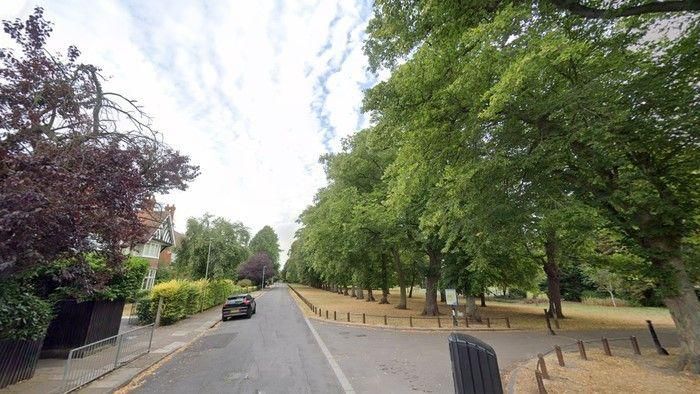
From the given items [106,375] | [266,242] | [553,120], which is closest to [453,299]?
[553,120]

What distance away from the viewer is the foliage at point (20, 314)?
22.7ft

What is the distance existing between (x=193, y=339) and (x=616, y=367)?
14.9 meters

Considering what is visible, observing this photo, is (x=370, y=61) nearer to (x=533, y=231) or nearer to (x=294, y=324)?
(x=533, y=231)

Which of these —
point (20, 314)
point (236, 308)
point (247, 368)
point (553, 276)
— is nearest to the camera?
point (20, 314)

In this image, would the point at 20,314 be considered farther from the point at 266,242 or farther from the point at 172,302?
the point at 266,242

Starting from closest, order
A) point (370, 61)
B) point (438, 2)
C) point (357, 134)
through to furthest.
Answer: point (438, 2)
point (370, 61)
point (357, 134)

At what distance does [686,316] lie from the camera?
27.8ft

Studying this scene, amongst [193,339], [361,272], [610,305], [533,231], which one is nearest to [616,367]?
[533,231]

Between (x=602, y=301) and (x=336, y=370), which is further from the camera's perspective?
(x=602, y=301)

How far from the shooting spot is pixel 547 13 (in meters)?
7.09

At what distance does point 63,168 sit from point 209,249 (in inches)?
1295

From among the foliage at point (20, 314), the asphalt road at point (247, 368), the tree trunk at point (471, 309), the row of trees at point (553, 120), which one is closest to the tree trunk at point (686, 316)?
the row of trees at point (553, 120)

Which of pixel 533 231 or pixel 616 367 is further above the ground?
pixel 533 231

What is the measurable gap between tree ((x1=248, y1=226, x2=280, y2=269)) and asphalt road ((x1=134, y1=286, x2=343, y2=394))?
263 feet
